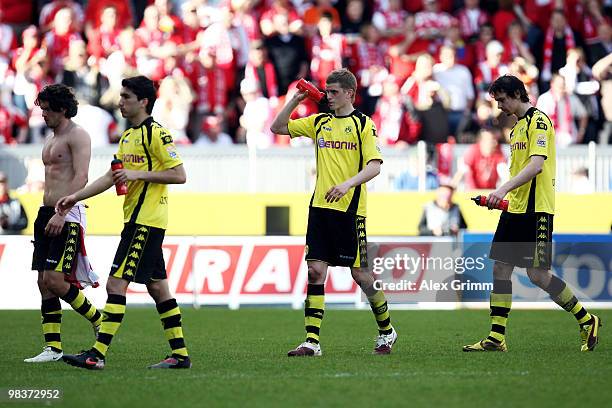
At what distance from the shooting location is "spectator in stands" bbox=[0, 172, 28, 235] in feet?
61.6

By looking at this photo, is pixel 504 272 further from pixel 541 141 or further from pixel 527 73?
pixel 527 73

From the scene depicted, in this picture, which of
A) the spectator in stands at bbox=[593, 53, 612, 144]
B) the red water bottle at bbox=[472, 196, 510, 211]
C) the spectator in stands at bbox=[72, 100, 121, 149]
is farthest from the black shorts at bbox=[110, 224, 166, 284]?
the spectator in stands at bbox=[593, 53, 612, 144]

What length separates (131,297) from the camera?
17.8 m

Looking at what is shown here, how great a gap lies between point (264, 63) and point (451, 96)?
335cm

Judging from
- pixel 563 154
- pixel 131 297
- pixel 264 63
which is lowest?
pixel 131 297

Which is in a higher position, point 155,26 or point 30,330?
point 155,26

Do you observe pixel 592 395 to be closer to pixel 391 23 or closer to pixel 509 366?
pixel 509 366

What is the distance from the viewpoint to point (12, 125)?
2120cm

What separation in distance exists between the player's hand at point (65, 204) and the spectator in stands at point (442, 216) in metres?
9.76

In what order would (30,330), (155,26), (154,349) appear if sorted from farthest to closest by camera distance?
(155,26) → (30,330) → (154,349)

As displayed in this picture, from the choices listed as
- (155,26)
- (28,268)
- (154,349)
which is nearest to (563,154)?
(155,26)

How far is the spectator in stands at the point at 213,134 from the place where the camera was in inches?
837

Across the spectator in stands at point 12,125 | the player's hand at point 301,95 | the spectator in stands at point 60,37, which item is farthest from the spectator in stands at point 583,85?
the player's hand at point 301,95

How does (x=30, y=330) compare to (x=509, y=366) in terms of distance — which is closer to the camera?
(x=509, y=366)
